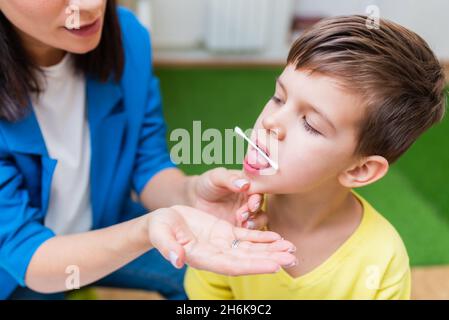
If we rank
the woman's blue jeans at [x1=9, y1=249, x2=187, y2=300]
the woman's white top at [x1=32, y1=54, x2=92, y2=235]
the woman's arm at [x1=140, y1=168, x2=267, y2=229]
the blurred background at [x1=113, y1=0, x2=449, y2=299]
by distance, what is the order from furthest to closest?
the blurred background at [x1=113, y1=0, x2=449, y2=299]
the woman's blue jeans at [x1=9, y1=249, x2=187, y2=300]
the woman's white top at [x1=32, y1=54, x2=92, y2=235]
the woman's arm at [x1=140, y1=168, x2=267, y2=229]

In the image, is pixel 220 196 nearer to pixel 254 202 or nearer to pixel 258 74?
pixel 254 202

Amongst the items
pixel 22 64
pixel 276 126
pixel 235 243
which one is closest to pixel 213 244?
pixel 235 243

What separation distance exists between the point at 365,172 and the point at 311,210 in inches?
4.0


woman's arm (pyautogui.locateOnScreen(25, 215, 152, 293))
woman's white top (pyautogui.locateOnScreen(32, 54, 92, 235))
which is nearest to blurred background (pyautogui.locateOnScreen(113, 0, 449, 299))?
woman's white top (pyautogui.locateOnScreen(32, 54, 92, 235))

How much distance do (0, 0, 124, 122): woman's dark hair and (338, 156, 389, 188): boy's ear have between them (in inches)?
16.4

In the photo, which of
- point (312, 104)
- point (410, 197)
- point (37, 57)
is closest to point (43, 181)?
point (37, 57)

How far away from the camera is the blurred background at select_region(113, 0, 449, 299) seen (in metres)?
1.20

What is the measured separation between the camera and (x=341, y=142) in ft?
1.89

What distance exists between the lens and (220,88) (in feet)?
5.46

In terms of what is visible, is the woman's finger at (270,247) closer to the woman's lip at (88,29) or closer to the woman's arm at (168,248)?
the woman's arm at (168,248)

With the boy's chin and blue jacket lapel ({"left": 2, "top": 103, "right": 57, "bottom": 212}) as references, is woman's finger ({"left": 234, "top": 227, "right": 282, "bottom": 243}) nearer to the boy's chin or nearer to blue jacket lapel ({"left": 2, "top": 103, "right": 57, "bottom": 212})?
the boy's chin

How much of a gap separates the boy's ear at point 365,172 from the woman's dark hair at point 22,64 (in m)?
0.42

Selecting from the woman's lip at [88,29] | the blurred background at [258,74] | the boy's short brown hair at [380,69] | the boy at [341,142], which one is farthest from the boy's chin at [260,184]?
the blurred background at [258,74]

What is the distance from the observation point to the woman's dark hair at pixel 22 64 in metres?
0.69
